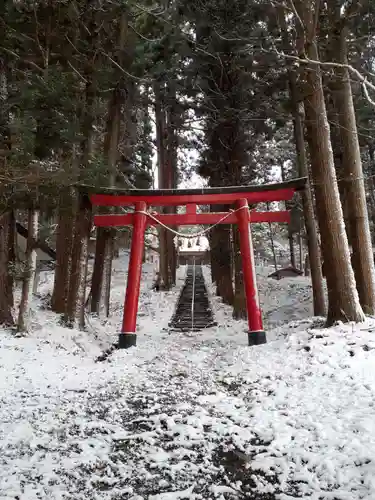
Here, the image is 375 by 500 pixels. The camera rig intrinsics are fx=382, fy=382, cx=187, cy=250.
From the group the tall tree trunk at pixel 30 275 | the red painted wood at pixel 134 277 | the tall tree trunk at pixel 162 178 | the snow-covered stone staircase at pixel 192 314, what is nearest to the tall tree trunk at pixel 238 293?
the snow-covered stone staircase at pixel 192 314

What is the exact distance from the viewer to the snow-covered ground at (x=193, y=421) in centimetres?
324

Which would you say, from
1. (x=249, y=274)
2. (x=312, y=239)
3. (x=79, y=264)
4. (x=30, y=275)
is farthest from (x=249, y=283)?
(x=30, y=275)

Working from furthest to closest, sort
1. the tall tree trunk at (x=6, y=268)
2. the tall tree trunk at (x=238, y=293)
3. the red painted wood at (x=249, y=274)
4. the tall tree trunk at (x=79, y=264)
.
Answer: the tall tree trunk at (x=238, y=293) → the tall tree trunk at (x=79, y=264) → the red painted wood at (x=249, y=274) → the tall tree trunk at (x=6, y=268)

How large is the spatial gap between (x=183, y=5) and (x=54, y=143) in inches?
247

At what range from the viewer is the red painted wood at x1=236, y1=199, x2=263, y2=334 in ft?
27.7

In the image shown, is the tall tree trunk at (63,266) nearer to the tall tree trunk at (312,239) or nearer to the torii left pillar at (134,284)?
the torii left pillar at (134,284)

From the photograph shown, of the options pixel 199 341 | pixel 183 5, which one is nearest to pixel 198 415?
pixel 199 341

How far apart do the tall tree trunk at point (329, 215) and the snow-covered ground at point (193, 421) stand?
531 mm

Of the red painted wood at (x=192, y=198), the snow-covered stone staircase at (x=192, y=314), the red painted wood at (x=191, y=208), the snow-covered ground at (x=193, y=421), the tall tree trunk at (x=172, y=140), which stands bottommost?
the snow-covered ground at (x=193, y=421)

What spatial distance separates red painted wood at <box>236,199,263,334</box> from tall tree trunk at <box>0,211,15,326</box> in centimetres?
521

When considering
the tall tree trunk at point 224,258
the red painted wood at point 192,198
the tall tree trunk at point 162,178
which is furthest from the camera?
the tall tree trunk at point 162,178

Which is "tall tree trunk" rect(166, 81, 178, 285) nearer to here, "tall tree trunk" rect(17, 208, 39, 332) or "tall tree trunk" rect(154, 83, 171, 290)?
"tall tree trunk" rect(154, 83, 171, 290)

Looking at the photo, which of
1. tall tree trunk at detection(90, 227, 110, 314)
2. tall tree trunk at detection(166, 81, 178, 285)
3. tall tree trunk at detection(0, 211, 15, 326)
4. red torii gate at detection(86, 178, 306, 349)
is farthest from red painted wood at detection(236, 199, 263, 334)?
tall tree trunk at detection(166, 81, 178, 285)

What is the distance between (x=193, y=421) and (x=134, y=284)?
4.95m
